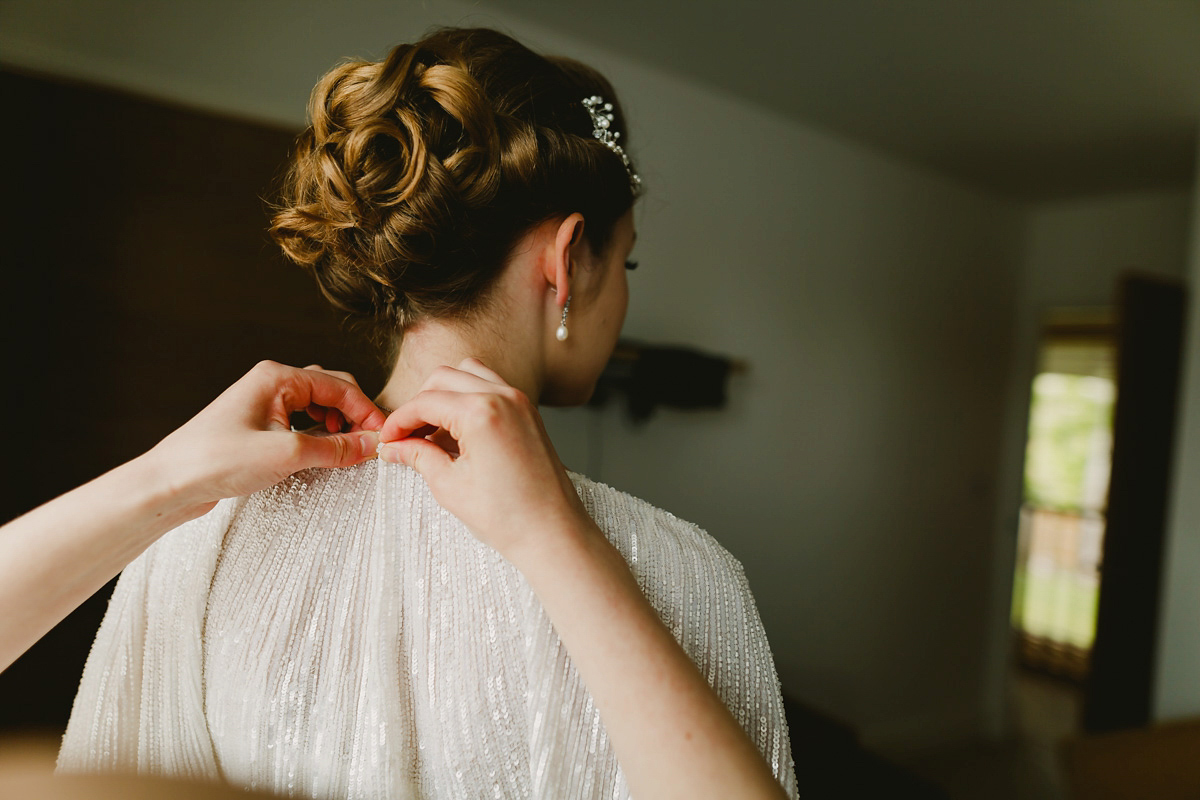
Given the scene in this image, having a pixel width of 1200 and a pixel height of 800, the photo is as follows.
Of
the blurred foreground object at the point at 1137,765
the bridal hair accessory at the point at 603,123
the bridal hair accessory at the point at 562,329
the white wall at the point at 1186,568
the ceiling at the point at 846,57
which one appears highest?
the ceiling at the point at 846,57

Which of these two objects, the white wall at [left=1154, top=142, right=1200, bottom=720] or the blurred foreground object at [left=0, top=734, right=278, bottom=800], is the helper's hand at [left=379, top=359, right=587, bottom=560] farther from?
the white wall at [left=1154, top=142, right=1200, bottom=720]

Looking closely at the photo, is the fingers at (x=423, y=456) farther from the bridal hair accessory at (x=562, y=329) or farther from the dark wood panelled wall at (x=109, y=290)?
the dark wood panelled wall at (x=109, y=290)

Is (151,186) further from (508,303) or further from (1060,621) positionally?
(1060,621)

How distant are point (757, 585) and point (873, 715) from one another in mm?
1084

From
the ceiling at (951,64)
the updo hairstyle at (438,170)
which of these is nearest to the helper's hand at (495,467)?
the updo hairstyle at (438,170)

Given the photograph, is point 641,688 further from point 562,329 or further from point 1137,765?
point 1137,765

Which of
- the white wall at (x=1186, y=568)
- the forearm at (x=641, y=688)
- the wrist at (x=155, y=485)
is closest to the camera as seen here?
the forearm at (x=641, y=688)

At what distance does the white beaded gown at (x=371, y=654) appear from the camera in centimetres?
56

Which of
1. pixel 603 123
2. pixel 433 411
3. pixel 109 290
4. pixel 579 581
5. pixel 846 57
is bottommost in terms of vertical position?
pixel 579 581

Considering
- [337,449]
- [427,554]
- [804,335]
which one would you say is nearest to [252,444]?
[337,449]

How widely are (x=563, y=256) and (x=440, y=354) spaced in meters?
0.17

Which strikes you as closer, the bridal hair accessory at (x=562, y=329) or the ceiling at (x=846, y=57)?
the bridal hair accessory at (x=562, y=329)

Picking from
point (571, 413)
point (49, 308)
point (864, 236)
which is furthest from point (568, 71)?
point (864, 236)

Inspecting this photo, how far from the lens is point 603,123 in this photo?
0.75m
